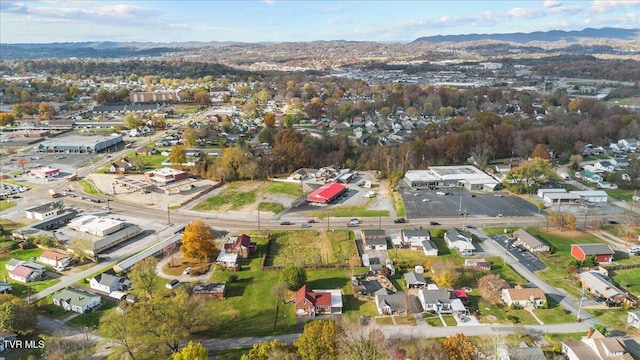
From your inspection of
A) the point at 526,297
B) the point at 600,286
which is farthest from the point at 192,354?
the point at 600,286

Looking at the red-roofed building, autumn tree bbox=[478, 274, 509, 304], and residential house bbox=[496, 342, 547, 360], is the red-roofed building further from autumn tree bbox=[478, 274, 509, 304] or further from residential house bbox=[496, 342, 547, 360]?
residential house bbox=[496, 342, 547, 360]

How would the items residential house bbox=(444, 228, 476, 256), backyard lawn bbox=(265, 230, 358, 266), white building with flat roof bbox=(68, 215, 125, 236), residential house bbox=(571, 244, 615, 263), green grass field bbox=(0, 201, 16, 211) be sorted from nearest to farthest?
residential house bbox=(571, 244, 615, 263) → backyard lawn bbox=(265, 230, 358, 266) → residential house bbox=(444, 228, 476, 256) → white building with flat roof bbox=(68, 215, 125, 236) → green grass field bbox=(0, 201, 16, 211)

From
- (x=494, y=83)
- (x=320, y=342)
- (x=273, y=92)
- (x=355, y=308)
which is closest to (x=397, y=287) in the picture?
(x=355, y=308)

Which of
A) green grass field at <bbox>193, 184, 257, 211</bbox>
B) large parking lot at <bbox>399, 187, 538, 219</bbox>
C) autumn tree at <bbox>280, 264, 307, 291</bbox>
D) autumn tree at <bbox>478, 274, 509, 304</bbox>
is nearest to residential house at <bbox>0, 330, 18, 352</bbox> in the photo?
autumn tree at <bbox>280, 264, 307, 291</bbox>

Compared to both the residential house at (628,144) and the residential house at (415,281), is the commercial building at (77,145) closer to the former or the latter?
the residential house at (415,281)

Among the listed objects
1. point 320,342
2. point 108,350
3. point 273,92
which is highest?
point 273,92

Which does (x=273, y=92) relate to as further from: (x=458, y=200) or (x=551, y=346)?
(x=551, y=346)
